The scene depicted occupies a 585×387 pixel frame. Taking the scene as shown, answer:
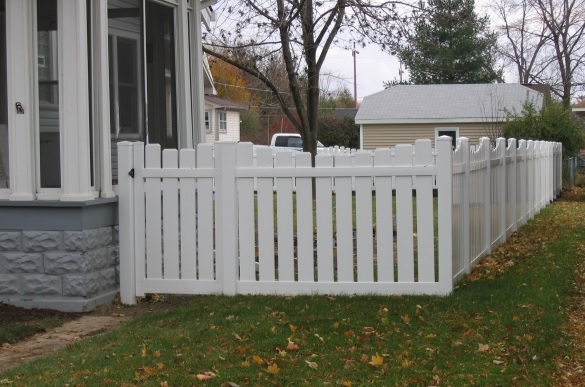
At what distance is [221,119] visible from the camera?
182 feet

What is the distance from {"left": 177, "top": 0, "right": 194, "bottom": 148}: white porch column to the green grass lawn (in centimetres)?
258

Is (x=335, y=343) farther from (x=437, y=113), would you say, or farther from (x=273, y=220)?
(x=437, y=113)

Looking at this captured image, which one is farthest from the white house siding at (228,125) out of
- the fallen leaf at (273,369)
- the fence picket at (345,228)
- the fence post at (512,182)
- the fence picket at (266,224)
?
the fallen leaf at (273,369)

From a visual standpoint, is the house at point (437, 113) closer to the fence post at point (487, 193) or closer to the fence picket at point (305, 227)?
the fence post at point (487, 193)

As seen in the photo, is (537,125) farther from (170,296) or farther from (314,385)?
(314,385)

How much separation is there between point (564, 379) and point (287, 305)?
2699mm

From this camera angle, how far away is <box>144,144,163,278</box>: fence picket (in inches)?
330

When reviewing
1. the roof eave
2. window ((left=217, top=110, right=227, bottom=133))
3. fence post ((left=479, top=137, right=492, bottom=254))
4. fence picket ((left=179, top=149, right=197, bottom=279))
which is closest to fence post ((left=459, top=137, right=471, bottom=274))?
fence post ((left=479, top=137, right=492, bottom=254))

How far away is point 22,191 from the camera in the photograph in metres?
8.16

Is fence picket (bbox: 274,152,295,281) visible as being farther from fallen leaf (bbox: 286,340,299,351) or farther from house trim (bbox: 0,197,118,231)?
fallen leaf (bbox: 286,340,299,351)

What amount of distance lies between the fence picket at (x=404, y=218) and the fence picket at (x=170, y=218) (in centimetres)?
202

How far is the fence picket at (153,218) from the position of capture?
839 cm

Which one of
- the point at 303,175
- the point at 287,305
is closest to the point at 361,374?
the point at 287,305

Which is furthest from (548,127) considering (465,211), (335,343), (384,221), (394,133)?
(335,343)
